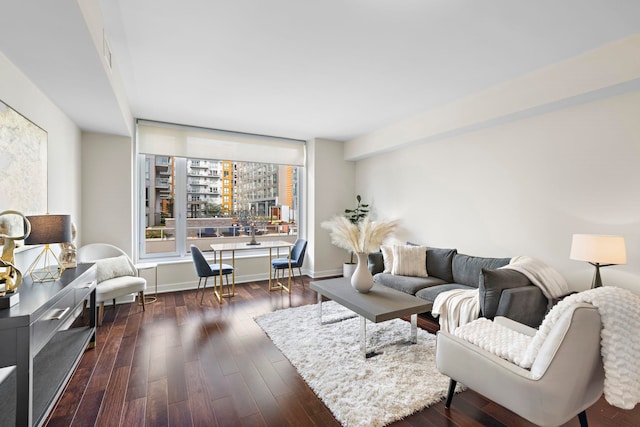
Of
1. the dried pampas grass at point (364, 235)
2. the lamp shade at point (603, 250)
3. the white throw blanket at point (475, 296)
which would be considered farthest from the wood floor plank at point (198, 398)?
the lamp shade at point (603, 250)

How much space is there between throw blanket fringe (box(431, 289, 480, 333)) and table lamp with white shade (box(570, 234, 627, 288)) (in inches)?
36.5

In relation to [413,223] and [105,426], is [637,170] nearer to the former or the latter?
[413,223]

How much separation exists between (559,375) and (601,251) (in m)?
1.63

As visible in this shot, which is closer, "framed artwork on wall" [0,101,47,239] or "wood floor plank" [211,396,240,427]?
"wood floor plank" [211,396,240,427]

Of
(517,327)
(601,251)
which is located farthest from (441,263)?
(517,327)

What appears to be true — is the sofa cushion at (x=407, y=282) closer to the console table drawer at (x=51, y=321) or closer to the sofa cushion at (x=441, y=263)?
the sofa cushion at (x=441, y=263)

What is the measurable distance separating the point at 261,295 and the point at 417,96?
3.48m

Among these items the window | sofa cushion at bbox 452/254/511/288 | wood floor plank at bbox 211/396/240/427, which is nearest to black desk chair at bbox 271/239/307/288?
the window

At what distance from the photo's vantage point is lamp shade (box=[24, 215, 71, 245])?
2.16 meters

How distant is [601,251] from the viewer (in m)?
2.45

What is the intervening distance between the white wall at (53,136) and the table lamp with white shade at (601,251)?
14.8 feet

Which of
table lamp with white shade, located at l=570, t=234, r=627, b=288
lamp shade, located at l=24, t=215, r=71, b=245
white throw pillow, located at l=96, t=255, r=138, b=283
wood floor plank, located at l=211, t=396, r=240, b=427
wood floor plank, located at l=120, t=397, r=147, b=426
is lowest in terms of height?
wood floor plank, located at l=211, t=396, r=240, b=427

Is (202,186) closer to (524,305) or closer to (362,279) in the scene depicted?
(362,279)

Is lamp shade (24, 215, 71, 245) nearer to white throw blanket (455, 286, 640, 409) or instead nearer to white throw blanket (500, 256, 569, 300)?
white throw blanket (455, 286, 640, 409)
